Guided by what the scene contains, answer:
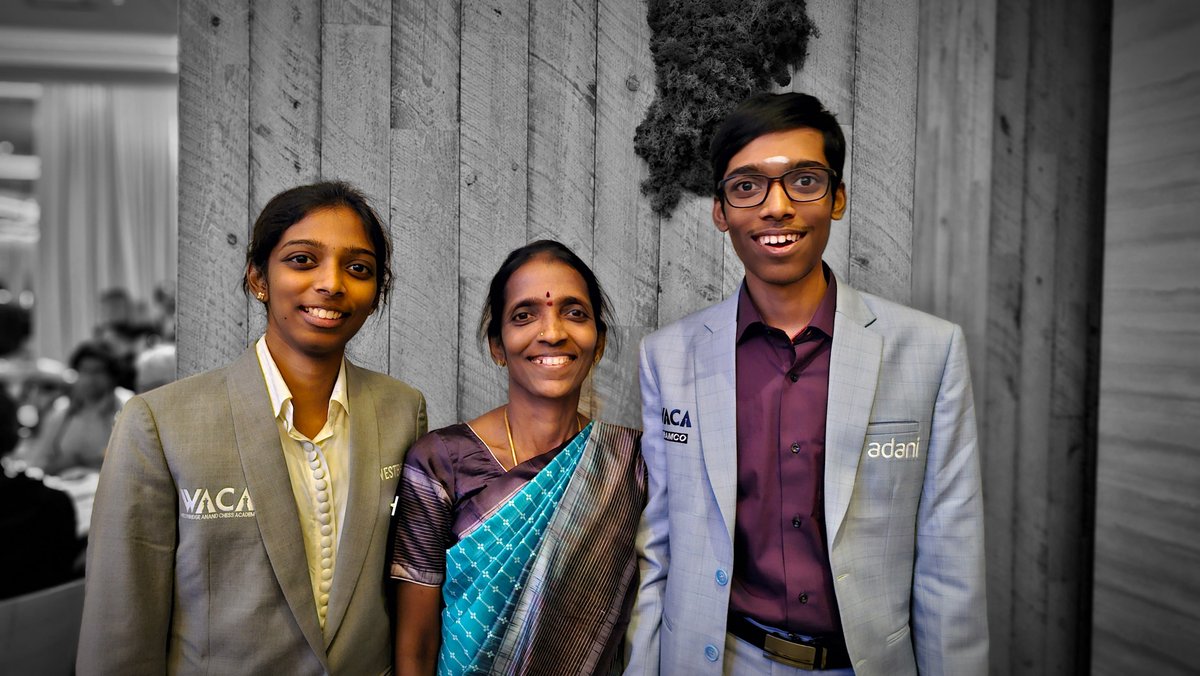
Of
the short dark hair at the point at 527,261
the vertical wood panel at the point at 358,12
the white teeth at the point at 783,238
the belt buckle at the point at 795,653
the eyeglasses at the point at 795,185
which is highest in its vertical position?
the vertical wood panel at the point at 358,12

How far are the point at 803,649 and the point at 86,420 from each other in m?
3.70

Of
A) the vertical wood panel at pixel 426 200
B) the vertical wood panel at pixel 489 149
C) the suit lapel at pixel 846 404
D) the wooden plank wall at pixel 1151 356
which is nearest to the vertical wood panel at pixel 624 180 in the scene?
the vertical wood panel at pixel 489 149

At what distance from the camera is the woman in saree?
1212 mm

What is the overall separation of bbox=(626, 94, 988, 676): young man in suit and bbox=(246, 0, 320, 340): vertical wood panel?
105cm

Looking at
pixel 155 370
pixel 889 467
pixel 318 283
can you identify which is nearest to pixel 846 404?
pixel 889 467

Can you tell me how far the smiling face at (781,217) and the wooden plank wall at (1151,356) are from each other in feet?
3.14

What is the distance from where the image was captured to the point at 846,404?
3.87 ft

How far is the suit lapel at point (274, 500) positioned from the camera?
1.10 meters

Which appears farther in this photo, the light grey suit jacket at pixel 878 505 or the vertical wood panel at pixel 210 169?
the vertical wood panel at pixel 210 169

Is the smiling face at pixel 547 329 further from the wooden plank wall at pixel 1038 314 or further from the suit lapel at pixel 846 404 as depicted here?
the wooden plank wall at pixel 1038 314

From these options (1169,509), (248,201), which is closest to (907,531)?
(1169,509)

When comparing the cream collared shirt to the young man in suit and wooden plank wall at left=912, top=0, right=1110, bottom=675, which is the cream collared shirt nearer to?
the young man in suit

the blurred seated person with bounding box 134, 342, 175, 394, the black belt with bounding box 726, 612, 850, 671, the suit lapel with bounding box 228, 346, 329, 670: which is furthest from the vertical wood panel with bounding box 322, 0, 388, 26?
A: the blurred seated person with bounding box 134, 342, 175, 394

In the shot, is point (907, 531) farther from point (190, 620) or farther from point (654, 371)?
point (190, 620)
